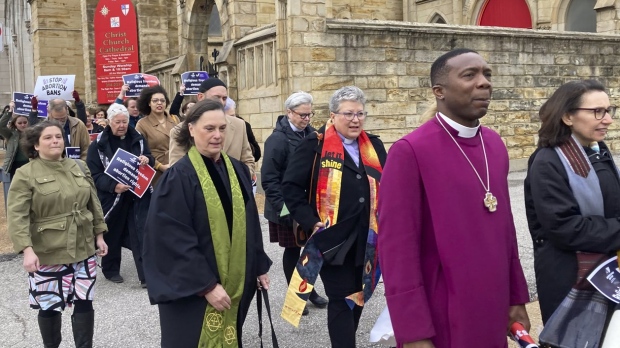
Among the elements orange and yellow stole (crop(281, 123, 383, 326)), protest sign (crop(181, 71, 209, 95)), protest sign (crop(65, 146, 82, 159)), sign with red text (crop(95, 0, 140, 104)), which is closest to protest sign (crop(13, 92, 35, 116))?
protest sign (crop(65, 146, 82, 159))

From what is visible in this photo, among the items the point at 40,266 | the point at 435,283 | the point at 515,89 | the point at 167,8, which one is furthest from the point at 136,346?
the point at 167,8

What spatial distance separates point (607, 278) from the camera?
305 centimetres

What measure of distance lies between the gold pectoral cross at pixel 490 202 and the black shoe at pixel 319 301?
11.6 ft

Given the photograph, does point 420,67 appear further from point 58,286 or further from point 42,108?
point 58,286

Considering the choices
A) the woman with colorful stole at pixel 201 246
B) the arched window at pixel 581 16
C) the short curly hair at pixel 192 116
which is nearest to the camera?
the woman with colorful stole at pixel 201 246

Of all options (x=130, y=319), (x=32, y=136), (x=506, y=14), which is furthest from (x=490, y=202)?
(x=506, y=14)

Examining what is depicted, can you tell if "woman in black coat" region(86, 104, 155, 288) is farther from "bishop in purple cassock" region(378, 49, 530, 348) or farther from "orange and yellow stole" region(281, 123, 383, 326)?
"bishop in purple cassock" region(378, 49, 530, 348)

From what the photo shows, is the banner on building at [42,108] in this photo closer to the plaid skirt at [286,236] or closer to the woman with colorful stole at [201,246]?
the plaid skirt at [286,236]

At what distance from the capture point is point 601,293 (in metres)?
3.03

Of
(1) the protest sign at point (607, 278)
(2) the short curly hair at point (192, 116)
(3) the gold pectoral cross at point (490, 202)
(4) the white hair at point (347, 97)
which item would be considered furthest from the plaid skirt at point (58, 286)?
(1) the protest sign at point (607, 278)

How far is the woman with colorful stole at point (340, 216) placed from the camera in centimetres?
418

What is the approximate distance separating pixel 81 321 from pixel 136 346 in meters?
0.66

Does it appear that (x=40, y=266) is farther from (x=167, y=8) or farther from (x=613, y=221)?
(x=167, y=8)

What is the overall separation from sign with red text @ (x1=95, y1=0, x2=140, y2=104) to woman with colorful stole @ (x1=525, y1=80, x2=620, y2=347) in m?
18.7
